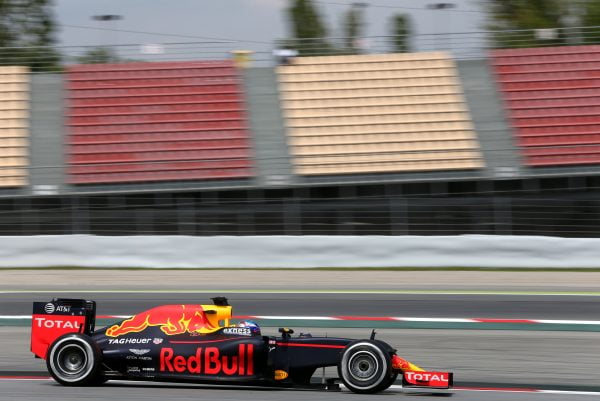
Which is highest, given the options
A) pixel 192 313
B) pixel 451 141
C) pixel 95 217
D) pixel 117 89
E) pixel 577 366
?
pixel 117 89

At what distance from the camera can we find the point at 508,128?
21141 millimetres

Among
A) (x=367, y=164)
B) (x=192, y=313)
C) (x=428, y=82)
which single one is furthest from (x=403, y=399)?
(x=428, y=82)

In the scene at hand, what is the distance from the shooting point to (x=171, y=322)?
6969 mm

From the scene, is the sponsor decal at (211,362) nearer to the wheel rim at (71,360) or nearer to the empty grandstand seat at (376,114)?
the wheel rim at (71,360)

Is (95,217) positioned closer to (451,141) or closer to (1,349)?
(1,349)

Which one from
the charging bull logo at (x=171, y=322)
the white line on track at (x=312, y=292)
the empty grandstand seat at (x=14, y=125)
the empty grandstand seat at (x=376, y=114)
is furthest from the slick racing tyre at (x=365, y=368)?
the empty grandstand seat at (x=14, y=125)

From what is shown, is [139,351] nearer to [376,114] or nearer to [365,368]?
[365,368]

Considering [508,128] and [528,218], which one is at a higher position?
[508,128]

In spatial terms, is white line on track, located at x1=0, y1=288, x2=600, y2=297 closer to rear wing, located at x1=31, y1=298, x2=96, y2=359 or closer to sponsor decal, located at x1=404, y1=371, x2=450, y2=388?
rear wing, located at x1=31, y1=298, x2=96, y2=359

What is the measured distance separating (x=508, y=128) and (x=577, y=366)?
532 inches

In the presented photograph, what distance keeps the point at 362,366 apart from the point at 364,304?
587cm

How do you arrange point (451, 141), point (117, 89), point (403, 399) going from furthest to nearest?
point (117, 89), point (451, 141), point (403, 399)

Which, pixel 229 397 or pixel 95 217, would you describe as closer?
pixel 229 397

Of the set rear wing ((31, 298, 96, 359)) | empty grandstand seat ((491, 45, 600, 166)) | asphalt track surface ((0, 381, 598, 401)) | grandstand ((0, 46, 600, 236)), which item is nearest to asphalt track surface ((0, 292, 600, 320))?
grandstand ((0, 46, 600, 236))
